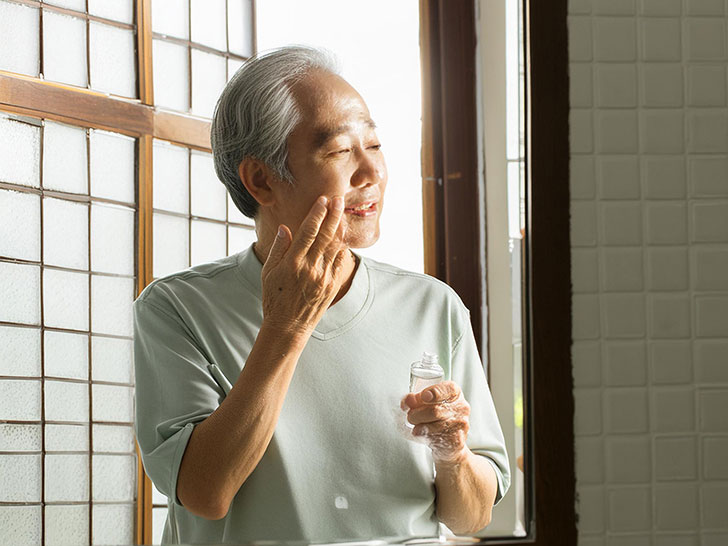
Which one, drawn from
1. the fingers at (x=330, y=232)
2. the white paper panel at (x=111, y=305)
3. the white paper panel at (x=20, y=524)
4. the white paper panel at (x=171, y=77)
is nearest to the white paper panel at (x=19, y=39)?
the white paper panel at (x=171, y=77)

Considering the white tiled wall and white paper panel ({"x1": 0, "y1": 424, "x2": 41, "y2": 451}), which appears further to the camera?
the white tiled wall

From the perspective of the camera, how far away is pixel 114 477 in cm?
89

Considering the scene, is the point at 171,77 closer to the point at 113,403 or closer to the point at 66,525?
the point at 113,403

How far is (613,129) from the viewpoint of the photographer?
976mm

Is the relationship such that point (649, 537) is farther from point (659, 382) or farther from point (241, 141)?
point (241, 141)

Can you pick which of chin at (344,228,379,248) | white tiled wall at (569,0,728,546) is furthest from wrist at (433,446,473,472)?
chin at (344,228,379,248)

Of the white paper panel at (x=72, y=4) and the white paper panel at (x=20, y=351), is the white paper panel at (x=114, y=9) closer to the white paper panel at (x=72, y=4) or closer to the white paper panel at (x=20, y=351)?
the white paper panel at (x=72, y=4)

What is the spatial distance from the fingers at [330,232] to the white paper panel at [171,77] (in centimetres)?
19

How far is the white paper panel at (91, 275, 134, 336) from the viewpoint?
89cm

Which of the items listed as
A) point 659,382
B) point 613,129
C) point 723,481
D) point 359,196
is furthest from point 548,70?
point 723,481

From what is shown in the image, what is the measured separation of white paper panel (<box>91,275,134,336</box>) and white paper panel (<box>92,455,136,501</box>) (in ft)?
0.43

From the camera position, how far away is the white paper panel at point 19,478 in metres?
0.86

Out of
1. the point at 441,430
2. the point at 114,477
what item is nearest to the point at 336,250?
the point at 441,430

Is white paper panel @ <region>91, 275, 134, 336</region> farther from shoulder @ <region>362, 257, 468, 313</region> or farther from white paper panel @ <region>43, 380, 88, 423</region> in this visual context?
shoulder @ <region>362, 257, 468, 313</region>
